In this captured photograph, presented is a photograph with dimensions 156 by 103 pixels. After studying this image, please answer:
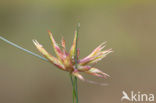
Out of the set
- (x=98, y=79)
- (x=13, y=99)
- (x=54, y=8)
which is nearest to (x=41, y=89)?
(x=13, y=99)

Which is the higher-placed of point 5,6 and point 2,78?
point 5,6

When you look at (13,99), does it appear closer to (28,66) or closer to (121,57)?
(28,66)

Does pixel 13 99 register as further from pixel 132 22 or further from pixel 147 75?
pixel 132 22

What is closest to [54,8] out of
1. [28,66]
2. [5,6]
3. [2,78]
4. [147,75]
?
→ [5,6]

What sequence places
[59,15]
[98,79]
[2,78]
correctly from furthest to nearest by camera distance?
1. [59,15]
2. [2,78]
3. [98,79]

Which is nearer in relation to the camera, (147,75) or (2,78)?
(147,75)

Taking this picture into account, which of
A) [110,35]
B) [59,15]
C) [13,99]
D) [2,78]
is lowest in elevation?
[13,99]

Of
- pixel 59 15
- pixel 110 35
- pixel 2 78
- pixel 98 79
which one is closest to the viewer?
pixel 98 79
